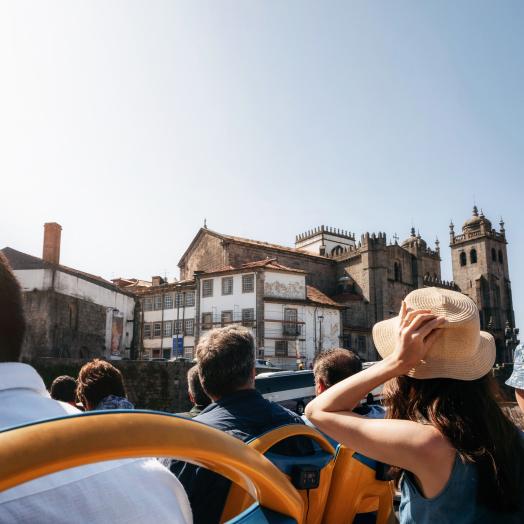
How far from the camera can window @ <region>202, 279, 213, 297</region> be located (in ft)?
133

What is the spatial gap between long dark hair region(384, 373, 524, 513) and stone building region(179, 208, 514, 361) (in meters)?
35.6

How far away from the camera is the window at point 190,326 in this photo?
4059 cm

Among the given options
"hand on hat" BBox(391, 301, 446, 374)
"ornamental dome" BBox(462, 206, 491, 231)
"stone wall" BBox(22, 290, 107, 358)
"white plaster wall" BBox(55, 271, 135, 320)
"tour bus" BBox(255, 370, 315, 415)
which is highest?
"ornamental dome" BBox(462, 206, 491, 231)

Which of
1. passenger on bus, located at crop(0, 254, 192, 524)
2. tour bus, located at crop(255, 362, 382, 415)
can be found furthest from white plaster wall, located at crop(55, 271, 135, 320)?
passenger on bus, located at crop(0, 254, 192, 524)

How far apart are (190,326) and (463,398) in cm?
3994

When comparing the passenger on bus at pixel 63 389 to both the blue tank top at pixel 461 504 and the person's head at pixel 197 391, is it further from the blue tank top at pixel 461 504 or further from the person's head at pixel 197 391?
the blue tank top at pixel 461 504

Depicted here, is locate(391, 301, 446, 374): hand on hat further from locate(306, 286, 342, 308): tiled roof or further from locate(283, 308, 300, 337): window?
locate(306, 286, 342, 308): tiled roof

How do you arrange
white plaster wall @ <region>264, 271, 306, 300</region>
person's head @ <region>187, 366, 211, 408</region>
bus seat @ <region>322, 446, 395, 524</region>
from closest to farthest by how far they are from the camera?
bus seat @ <region>322, 446, 395, 524</region>
person's head @ <region>187, 366, 211, 408</region>
white plaster wall @ <region>264, 271, 306, 300</region>

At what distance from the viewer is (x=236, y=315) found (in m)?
38.8

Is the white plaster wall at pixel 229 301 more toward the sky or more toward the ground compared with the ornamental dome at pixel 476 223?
more toward the ground

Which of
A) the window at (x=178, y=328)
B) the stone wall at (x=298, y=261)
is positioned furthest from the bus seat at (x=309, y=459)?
the stone wall at (x=298, y=261)

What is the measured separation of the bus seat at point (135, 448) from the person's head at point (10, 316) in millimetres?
678

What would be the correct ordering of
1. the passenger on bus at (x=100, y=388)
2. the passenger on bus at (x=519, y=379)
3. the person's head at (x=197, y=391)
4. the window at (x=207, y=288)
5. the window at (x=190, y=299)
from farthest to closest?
1. the window at (x=190, y=299)
2. the window at (x=207, y=288)
3. the passenger on bus at (x=100, y=388)
4. the person's head at (x=197, y=391)
5. the passenger on bus at (x=519, y=379)

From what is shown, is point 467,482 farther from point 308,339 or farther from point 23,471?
point 308,339
